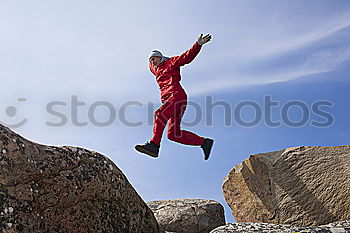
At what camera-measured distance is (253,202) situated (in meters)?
6.52

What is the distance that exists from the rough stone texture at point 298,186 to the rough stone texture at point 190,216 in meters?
0.85

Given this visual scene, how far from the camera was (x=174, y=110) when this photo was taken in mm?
7066

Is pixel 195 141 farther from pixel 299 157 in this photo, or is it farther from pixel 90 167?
pixel 90 167

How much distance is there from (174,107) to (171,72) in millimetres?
633

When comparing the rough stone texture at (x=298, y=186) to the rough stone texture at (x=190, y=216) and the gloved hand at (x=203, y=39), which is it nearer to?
the rough stone texture at (x=190, y=216)

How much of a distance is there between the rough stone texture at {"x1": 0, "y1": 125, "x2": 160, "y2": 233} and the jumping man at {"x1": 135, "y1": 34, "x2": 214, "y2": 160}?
8.46 ft

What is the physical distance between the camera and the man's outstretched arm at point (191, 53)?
6.98 meters

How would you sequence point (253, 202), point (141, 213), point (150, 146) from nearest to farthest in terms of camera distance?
point (141, 213) < point (253, 202) < point (150, 146)

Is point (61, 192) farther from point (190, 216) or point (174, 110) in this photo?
point (190, 216)

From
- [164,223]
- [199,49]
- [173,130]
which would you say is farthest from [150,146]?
[199,49]

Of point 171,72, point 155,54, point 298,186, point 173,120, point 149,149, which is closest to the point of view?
point 298,186

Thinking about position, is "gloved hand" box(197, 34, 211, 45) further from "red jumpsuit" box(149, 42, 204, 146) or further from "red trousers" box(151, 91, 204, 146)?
"red trousers" box(151, 91, 204, 146)

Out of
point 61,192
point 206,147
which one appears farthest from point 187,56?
point 61,192

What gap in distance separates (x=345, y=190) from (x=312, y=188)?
42cm
